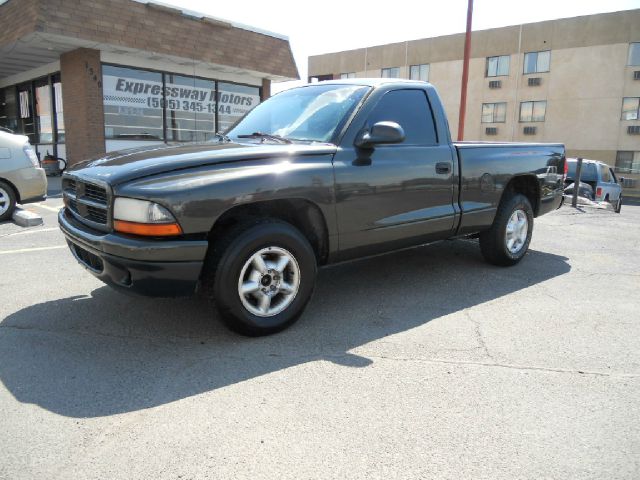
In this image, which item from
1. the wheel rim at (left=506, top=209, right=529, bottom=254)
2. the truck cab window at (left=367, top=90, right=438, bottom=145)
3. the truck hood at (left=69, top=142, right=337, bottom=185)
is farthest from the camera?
the wheel rim at (left=506, top=209, right=529, bottom=254)

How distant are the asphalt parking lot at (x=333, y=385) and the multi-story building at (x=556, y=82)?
112 feet

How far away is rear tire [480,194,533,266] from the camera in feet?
17.4

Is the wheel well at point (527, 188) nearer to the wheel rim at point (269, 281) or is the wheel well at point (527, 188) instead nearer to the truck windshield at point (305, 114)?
the truck windshield at point (305, 114)

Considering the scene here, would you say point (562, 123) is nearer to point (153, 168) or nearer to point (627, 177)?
point (627, 177)

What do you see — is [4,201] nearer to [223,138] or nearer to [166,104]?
[223,138]

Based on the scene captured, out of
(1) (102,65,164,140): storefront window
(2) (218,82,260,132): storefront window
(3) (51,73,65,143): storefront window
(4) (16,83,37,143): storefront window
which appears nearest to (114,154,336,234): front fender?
(1) (102,65,164,140): storefront window

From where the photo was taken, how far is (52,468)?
2.08 meters

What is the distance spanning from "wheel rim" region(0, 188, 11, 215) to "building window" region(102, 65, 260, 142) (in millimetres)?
7241

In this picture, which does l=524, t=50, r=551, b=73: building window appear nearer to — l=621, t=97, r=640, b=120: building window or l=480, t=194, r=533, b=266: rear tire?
l=621, t=97, r=640, b=120: building window

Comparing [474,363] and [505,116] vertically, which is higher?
[505,116]

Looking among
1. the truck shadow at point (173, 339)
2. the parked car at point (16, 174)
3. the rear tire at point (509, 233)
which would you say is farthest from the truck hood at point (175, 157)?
the parked car at point (16, 174)

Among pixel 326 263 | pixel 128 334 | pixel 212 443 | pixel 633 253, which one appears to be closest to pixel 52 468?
pixel 212 443

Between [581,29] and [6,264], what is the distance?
38286 millimetres

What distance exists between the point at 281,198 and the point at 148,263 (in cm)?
98
